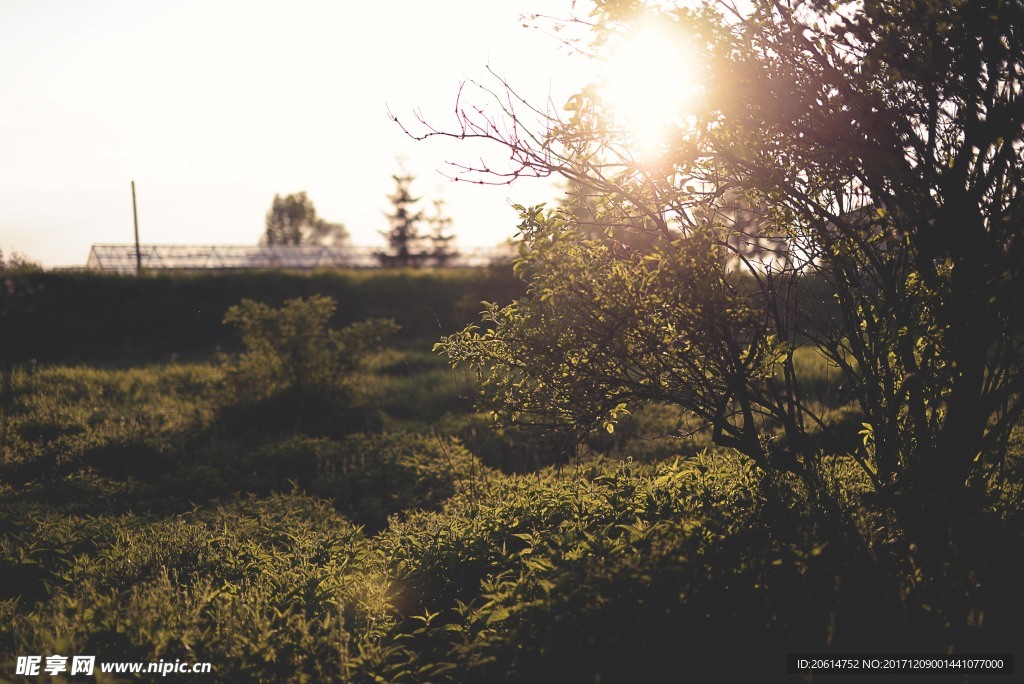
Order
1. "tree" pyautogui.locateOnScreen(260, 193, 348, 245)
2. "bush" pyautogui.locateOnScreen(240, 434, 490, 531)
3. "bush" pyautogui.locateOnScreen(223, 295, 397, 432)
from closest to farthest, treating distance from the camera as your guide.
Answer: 1. "bush" pyautogui.locateOnScreen(240, 434, 490, 531)
2. "bush" pyautogui.locateOnScreen(223, 295, 397, 432)
3. "tree" pyautogui.locateOnScreen(260, 193, 348, 245)

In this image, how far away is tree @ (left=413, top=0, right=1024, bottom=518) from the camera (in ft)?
13.2

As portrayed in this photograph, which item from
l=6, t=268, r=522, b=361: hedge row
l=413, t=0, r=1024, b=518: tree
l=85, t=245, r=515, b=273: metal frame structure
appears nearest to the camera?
l=413, t=0, r=1024, b=518: tree

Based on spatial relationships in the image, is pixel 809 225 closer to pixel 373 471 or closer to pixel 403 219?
pixel 373 471

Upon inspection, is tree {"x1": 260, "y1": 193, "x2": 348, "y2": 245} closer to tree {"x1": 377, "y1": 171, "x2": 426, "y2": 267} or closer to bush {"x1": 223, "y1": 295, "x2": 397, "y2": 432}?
tree {"x1": 377, "y1": 171, "x2": 426, "y2": 267}

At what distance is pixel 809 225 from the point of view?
442cm

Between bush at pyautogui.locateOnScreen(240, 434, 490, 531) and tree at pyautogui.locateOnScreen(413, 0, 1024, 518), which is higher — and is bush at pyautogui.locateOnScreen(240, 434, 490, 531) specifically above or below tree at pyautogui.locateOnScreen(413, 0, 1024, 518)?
below

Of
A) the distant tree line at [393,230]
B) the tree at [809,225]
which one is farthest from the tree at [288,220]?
the tree at [809,225]

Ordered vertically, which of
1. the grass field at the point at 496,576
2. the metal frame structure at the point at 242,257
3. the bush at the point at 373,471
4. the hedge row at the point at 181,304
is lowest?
the bush at the point at 373,471

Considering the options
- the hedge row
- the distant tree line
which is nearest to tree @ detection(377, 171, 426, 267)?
the distant tree line

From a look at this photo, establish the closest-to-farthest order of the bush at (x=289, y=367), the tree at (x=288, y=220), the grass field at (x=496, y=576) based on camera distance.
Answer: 1. the grass field at (x=496, y=576)
2. the bush at (x=289, y=367)
3. the tree at (x=288, y=220)

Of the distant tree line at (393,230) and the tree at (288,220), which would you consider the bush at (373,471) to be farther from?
the tree at (288,220)

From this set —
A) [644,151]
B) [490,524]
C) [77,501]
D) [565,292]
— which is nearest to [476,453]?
[490,524]

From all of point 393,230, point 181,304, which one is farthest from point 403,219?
point 181,304

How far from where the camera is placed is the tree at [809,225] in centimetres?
403
